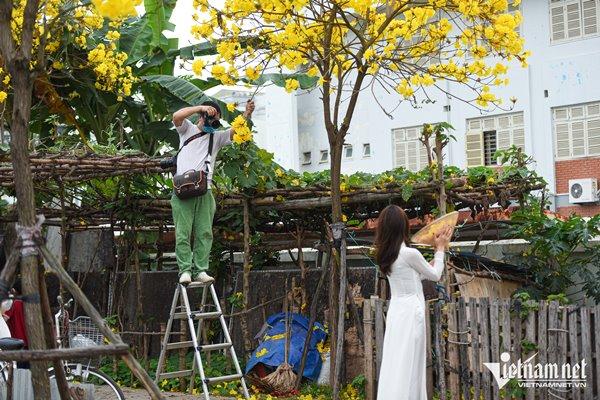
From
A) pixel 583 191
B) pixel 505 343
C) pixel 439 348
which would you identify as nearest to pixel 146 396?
pixel 439 348

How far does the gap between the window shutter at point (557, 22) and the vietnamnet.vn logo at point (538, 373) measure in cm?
1460

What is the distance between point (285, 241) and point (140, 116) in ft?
18.3

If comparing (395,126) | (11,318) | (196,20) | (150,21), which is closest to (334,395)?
(11,318)

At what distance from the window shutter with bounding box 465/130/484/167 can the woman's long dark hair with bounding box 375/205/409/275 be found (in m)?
16.0

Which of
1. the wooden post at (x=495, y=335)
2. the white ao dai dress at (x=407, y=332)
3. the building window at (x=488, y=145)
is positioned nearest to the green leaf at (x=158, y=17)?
the wooden post at (x=495, y=335)

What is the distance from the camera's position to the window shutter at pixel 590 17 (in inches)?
836

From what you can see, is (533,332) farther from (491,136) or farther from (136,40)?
(491,136)

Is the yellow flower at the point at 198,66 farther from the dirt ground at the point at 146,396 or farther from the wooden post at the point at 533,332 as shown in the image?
the wooden post at the point at 533,332

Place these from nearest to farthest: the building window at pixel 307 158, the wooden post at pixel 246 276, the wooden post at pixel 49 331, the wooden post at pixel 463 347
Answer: the wooden post at pixel 49 331 → the wooden post at pixel 463 347 → the wooden post at pixel 246 276 → the building window at pixel 307 158

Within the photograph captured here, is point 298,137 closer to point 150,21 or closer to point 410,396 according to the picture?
point 150,21

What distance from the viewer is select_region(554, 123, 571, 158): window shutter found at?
21436 mm

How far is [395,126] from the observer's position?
78.9 ft

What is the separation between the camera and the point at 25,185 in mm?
5156

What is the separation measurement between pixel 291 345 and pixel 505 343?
3281 millimetres
